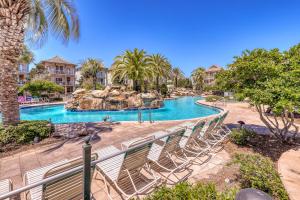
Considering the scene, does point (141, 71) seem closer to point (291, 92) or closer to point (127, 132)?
point (127, 132)

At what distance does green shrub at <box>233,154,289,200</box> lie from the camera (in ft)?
8.52

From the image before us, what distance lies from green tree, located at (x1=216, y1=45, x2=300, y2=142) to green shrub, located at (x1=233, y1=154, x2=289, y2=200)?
204 centimetres

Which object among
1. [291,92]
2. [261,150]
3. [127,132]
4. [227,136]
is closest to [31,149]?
[127,132]

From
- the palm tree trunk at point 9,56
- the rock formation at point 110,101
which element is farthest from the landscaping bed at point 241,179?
the rock formation at point 110,101

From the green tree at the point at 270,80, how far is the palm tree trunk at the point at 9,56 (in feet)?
28.9

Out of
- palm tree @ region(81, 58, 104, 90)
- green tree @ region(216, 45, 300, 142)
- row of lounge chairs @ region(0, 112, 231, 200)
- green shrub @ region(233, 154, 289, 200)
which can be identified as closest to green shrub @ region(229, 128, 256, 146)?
green tree @ region(216, 45, 300, 142)

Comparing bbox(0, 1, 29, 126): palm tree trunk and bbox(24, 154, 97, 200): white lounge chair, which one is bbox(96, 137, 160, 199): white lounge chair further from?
A: bbox(0, 1, 29, 126): palm tree trunk

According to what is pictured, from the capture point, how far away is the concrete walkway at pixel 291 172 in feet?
8.79

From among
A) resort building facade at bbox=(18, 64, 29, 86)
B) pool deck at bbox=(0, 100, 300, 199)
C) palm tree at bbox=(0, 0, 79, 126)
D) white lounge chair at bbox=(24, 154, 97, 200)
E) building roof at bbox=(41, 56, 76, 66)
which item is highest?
building roof at bbox=(41, 56, 76, 66)

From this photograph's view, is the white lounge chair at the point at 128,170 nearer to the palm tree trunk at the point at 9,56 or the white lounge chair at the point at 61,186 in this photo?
the white lounge chair at the point at 61,186

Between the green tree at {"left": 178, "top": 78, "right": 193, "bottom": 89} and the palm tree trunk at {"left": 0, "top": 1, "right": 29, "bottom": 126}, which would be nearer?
the palm tree trunk at {"left": 0, "top": 1, "right": 29, "bottom": 126}

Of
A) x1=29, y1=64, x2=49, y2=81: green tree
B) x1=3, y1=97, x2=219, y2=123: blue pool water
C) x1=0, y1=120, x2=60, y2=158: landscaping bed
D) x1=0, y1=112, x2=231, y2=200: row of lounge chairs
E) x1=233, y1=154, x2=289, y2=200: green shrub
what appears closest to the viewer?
x1=0, y1=112, x2=231, y2=200: row of lounge chairs

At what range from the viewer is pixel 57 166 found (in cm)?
212

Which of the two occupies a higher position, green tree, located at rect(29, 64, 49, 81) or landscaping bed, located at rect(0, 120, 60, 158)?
green tree, located at rect(29, 64, 49, 81)
